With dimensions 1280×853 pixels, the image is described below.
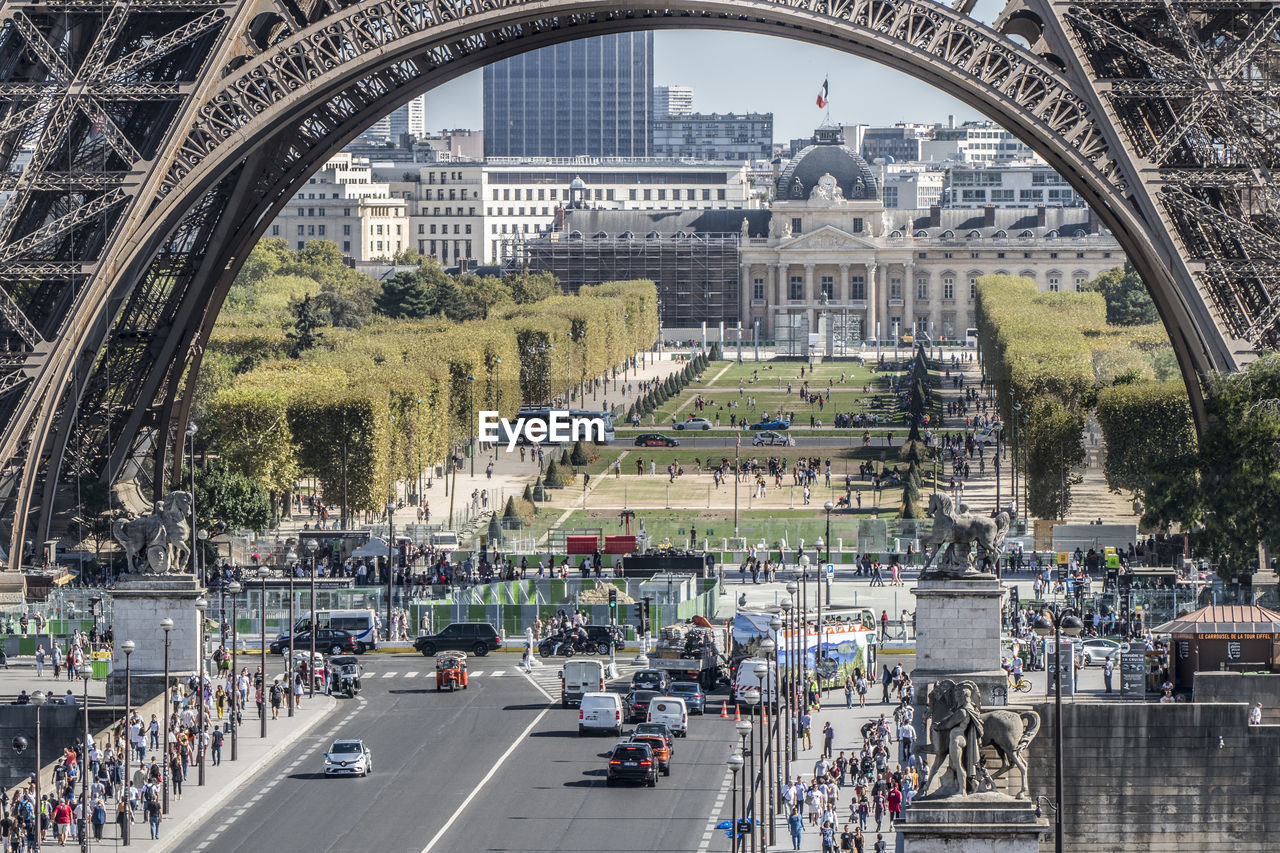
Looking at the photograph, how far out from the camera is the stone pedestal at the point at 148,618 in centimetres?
6425

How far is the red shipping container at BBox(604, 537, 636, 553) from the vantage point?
9406 centimetres

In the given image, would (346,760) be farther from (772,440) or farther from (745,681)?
(772,440)

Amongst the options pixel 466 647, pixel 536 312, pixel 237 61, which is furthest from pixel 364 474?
pixel 536 312

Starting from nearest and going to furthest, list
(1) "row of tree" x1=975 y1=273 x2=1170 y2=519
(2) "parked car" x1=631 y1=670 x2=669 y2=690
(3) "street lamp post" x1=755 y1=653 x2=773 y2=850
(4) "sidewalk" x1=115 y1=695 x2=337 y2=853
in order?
(3) "street lamp post" x1=755 y1=653 x2=773 y2=850, (4) "sidewalk" x1=115 y1=695 x2=337 y2=853, (2) "parked car" x1=631 y1=670 x2=669 y2=690, (1) "row of tree" x1=975 y1=273 x2=1170 y2=519

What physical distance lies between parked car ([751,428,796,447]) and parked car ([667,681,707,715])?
70.1 meters

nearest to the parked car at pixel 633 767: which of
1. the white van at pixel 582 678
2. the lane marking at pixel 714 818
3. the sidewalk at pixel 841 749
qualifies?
the lane marking at pixel 714 818

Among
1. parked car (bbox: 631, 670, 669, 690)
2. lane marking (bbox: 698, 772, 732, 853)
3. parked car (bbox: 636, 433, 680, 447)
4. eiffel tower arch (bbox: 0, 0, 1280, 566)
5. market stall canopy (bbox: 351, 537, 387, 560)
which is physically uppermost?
eiffel tower arch (bbox: 0, 0, 1280, 566)

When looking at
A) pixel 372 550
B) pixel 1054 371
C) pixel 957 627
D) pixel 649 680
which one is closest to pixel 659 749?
pixel 957 627

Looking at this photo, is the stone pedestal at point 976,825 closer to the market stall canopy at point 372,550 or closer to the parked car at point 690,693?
the parked car at point 690,693

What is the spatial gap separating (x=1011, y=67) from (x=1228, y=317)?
29.3 feet

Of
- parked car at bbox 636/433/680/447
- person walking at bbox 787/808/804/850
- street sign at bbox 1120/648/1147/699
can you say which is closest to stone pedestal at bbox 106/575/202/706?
person walking at bbox 787/808/804/850

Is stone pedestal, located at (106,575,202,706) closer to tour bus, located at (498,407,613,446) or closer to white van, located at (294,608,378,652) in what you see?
white van, located at (294,608,378,652)

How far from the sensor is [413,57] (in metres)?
72.2

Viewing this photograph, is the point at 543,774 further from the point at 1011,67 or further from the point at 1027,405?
the point at 1027,405
